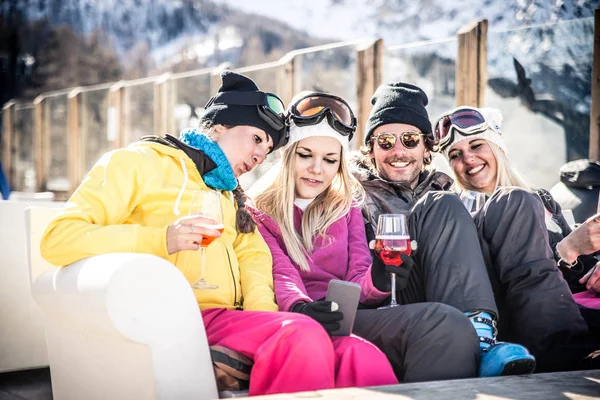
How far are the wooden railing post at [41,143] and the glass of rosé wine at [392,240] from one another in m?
13.9

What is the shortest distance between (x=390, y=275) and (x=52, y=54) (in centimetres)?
4170

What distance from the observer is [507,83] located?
22.7 ft

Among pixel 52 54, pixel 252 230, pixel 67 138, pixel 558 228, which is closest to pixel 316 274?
pixel 252 230

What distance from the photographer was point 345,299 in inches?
101

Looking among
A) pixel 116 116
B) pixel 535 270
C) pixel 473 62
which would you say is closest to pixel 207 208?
pixel 535 270

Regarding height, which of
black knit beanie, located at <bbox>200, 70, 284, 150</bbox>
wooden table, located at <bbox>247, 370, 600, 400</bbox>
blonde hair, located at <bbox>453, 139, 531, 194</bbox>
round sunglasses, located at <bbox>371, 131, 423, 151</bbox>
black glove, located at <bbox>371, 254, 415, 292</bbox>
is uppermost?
black knit beanie, located at <bbox>200, 70, 284, 150</bbox>

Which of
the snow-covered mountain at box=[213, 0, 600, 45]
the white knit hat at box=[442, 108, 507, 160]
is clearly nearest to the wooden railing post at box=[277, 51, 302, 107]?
the white knit hat at box=[442, 108, 507, 160]

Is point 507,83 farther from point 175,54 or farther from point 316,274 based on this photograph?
point 175,54

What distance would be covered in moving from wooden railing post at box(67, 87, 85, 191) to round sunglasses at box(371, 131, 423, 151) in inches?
436

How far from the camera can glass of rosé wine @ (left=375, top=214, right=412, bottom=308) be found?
265 centimetres

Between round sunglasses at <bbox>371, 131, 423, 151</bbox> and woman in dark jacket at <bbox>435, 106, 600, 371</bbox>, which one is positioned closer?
woman in dark jacket at <bbox>435, 106, 600, 371</bbox>

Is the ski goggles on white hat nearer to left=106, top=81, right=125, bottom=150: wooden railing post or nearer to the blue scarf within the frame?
the blue scarf

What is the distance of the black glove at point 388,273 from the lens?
8.81ft

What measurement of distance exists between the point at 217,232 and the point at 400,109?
1.77 meters
